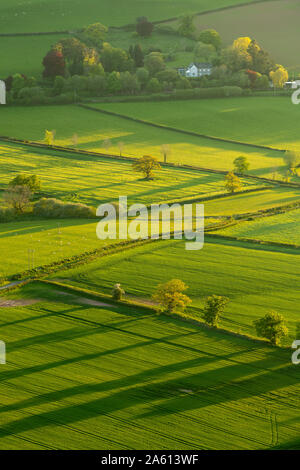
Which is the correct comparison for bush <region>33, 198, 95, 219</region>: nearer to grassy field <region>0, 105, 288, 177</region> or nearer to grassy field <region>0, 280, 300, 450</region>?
grassy field <region>0, 280, 300, 450</region>

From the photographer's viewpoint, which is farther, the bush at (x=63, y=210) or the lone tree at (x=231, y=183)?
the lone tree at (x=231, y=183)

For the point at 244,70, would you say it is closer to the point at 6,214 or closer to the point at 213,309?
the point at 6,214

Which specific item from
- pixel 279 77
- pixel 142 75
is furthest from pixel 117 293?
pixel 279 77

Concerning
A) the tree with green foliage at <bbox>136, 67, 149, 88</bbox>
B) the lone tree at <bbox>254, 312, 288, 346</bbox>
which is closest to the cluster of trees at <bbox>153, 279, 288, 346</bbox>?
the lone tree at <bbox>254, 312, 288, 346</bbox>

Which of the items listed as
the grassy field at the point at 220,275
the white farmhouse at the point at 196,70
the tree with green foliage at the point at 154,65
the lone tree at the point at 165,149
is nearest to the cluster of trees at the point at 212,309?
the grassy field at the point at 220,275

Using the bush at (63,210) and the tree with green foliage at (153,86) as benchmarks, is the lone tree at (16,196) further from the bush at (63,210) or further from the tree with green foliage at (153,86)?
the tree with green foliage at (153,86)

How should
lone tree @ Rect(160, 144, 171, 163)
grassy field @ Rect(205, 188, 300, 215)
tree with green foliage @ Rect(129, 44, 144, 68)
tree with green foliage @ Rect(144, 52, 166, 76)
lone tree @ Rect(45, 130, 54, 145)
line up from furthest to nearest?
tree with green foliage @ Rect(129, 44, 144, 68) < tree with green foliage @ Rect(144, 52, 166, 76) < lone tree @ Rect(45, 130, 54, 145) < lone tree @ Rect(160, 144, 171, 163) < grassy field @ Rect(205, 188, 300, 215)

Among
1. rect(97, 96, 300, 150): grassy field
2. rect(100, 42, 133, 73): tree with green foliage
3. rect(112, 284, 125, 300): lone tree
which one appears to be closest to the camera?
rect(112, 284, 125, 300): lone tree
